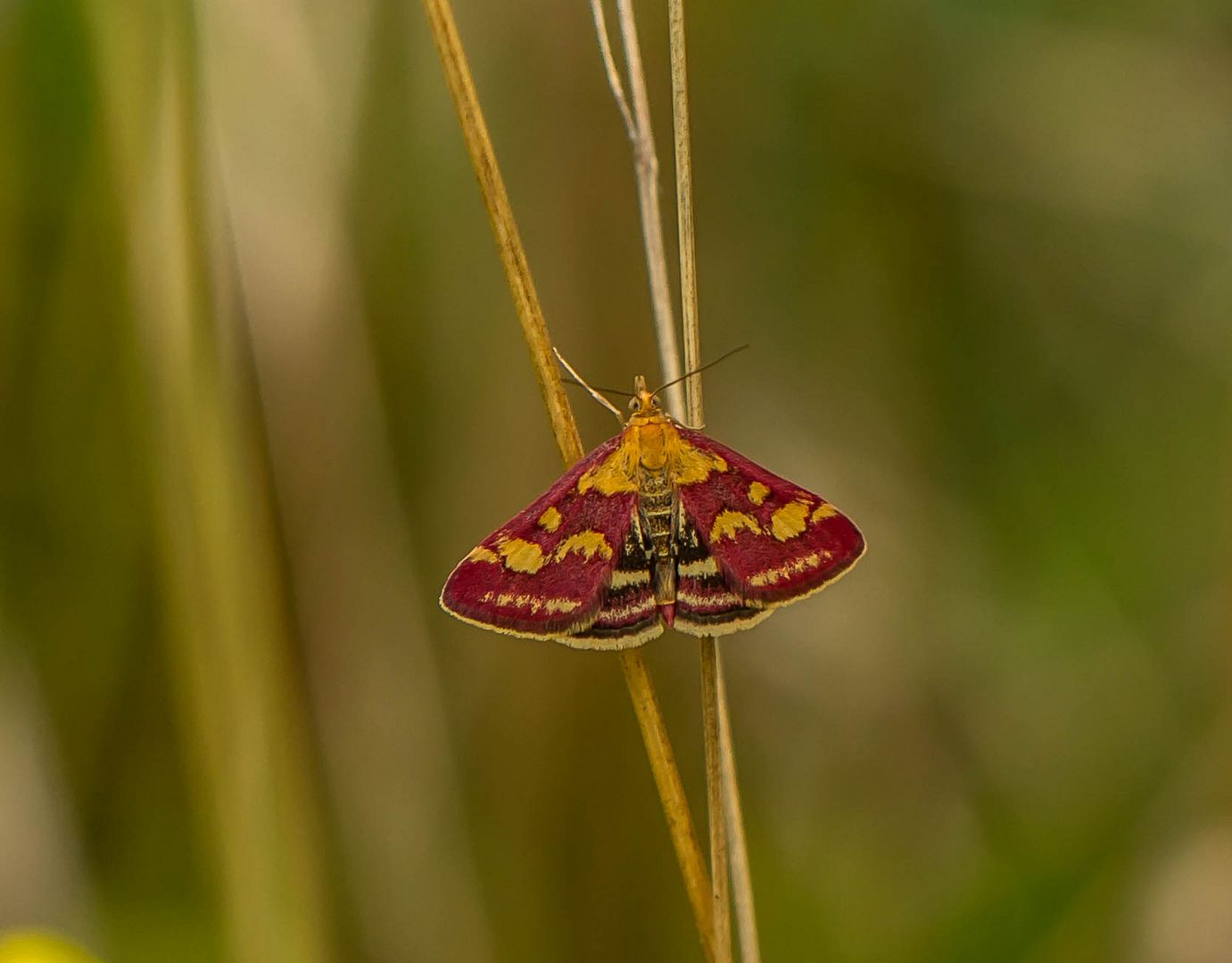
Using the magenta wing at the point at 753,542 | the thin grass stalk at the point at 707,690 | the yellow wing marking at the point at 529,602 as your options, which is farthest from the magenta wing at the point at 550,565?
the thin grass stalk at the point at 707,690

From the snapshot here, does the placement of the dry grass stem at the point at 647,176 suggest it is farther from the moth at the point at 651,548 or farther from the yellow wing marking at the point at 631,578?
the yellow wing marking at the point at 631,578

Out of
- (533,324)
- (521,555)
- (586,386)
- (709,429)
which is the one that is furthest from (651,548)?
(709,429)

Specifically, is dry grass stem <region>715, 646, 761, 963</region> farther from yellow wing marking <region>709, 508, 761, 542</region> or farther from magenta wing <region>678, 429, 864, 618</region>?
yellow wing marking <region>709, 508, 761, 542</region>

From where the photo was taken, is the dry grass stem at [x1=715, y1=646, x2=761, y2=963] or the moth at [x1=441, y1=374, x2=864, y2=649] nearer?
the dry grass stem at [x1=715, y1=646, x2=761, y2=963]

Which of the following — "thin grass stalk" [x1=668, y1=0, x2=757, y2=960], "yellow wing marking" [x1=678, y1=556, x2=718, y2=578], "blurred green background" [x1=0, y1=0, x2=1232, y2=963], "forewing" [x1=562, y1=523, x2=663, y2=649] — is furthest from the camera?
"blurred green background" [x1=0, y1=0, x2=1232, y2=963]

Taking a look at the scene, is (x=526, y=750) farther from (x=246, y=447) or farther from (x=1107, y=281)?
(x=1107, y=281)

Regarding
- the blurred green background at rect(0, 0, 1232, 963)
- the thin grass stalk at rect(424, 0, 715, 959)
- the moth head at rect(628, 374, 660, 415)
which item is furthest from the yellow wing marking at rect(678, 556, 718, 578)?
the blurred green background at rect(0, 0, 1232, 963)

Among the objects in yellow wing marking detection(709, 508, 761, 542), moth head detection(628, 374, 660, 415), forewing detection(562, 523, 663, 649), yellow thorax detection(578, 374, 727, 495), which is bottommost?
forewing detection(562, 523, 663, 649)

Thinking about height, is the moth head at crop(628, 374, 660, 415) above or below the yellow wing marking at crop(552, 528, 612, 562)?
above
